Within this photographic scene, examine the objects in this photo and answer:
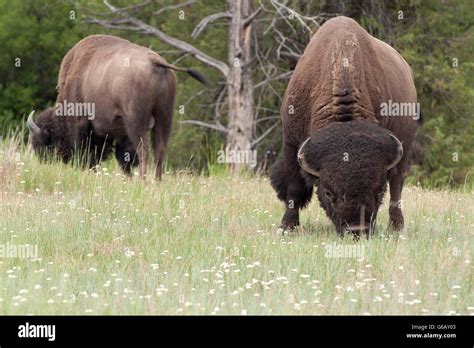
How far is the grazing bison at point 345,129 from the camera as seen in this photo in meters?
8.57

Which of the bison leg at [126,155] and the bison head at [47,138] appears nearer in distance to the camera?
the bison leg at [126,155]

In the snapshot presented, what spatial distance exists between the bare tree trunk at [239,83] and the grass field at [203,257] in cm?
841

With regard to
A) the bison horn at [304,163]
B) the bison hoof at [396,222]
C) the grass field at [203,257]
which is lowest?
the bison hoof at [396,222]

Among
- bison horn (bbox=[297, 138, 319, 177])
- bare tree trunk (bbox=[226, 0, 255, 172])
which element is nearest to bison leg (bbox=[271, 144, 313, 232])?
bison horn (bbox=[297, 138, 319, 177])

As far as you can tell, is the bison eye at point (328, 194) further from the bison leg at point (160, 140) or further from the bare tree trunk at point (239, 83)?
the bare tree trunk at point (239, 83)

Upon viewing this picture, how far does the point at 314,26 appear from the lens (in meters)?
22.1

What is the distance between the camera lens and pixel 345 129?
8.88m

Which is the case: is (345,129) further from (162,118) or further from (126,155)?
(126,155)

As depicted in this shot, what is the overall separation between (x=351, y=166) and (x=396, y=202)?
2524 millimetres

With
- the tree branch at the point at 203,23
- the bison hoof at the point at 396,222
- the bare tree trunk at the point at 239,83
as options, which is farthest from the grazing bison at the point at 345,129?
the bare tree trunk at the point at 239,83

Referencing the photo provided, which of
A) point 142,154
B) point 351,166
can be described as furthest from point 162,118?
point 351,166

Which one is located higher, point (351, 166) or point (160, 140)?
point (351, 166)

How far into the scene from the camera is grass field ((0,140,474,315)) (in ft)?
21.2
